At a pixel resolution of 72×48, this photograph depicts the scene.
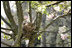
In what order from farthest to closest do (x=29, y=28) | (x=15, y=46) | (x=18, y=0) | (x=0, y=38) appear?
(x=29, y=28), (x=0, y=38), (x=15, y=46), (x=18, y=0)

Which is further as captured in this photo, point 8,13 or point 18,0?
point 8,13

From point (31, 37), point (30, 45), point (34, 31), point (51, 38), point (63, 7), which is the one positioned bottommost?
point (51, 38)

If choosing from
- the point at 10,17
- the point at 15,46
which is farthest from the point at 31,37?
the point at 10,17

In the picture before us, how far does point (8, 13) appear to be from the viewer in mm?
2180

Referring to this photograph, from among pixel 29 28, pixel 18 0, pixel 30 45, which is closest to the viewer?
pixel 18 0

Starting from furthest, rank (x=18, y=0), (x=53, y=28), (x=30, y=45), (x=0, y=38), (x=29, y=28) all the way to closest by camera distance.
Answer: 1. (x=53, y=28)
2. (x=30, y=45)
3. (x=29, y=28)
4. (x=0, y=38)
5. (x=18, y=0)

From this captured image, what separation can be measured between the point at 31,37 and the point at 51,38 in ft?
13.8

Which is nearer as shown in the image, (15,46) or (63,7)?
(15,46)

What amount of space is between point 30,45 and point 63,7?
1220 mm

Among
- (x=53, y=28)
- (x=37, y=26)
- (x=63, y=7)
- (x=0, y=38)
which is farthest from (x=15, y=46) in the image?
(x=53, y=28)

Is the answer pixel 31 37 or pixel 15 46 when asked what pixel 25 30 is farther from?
pixel 15 46

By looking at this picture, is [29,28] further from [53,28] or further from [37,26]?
[53,28]

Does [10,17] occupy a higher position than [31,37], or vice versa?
[10,17]

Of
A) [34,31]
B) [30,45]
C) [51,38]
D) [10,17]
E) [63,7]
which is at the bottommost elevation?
[51,38]
